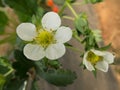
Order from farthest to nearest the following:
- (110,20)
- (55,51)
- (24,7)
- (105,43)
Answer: (110,20) < (105,43) < (24,7) < (55,51)

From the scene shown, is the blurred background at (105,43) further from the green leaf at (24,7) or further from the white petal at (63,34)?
the white petal at (63,34)

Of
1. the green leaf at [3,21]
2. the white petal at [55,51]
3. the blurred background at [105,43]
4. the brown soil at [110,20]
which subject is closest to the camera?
the white petal at [55,51]

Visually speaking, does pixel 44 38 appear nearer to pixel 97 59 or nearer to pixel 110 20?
pixel 97 59

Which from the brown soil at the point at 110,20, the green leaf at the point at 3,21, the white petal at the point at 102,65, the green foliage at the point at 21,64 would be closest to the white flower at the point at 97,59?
the white petal at the point at 102,65

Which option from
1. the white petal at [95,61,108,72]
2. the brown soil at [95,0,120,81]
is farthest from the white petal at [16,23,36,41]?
the brown soil at [95,0,120,81]

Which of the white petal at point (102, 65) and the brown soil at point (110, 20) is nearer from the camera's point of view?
the white petal at point (102, 65)

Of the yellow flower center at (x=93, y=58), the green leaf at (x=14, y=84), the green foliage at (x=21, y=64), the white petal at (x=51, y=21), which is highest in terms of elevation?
the white petal at (x=51, y=21)

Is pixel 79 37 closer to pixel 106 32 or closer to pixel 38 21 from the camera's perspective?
pixel 38 21

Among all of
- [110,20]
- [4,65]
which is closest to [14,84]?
[4,65]
